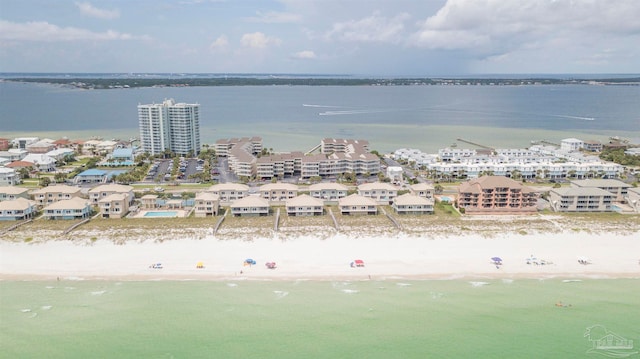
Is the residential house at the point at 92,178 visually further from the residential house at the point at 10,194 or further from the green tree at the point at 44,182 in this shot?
the residential house at the point at 10,194

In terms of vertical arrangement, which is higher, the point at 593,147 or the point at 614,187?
the point at 593,147

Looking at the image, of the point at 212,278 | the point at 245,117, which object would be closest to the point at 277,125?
the point at 245,117

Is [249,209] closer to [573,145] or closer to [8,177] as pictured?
[8,177]

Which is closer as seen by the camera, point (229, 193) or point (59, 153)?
point (229, 193)

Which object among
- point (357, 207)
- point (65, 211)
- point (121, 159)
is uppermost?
point (121, 159)

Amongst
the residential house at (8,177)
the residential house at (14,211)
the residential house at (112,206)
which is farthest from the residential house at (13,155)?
the residential house at (112,206)

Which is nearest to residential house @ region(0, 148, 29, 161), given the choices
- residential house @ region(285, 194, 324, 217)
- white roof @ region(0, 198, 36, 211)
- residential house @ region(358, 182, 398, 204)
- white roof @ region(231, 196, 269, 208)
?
white roof @ region(0, 198, 36, 211)

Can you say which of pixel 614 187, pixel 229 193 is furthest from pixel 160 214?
pixel 614 187
